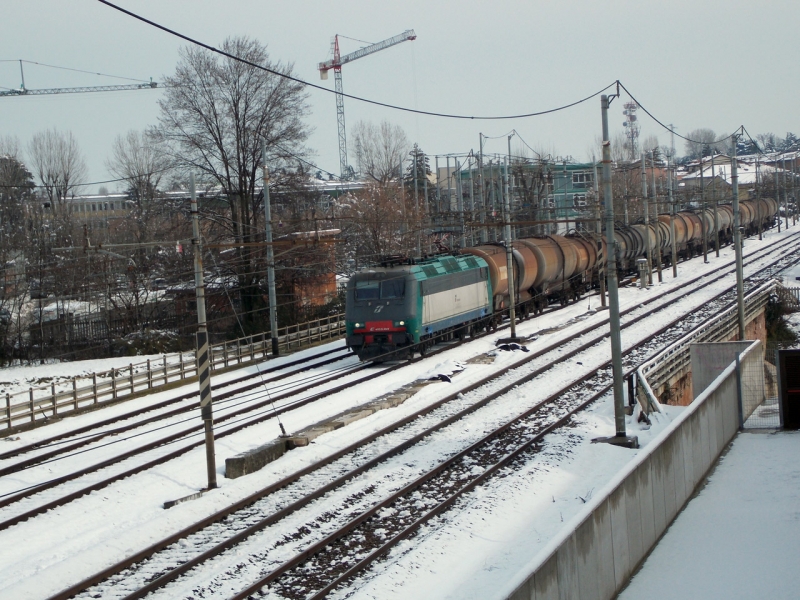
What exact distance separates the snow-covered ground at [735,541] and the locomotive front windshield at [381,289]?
44.1ft

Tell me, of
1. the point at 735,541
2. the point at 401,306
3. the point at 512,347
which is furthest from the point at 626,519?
the point at 512,347

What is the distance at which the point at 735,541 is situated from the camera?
1225cm

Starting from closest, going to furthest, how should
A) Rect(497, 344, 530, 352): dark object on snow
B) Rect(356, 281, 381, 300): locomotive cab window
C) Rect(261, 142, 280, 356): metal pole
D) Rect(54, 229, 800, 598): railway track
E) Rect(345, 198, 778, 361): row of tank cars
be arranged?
Rect(54, 229, 800, 598): railway track < Rect(345, 198, 778, 361): row of tank cars < Rect(356, 281, 381, 300): locomotive cab window < Rect(261, 142, 280, 356): metal pole < Rect(497, 344, 530, 352): dark object on snow

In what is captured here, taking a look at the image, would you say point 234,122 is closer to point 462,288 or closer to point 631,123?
point 462,288

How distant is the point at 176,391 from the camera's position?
2738 centimetres

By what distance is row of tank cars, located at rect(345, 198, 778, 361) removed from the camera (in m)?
28.2

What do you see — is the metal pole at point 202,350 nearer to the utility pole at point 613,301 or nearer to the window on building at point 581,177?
the utility pole at point 613,301

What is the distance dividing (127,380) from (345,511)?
14.4 m

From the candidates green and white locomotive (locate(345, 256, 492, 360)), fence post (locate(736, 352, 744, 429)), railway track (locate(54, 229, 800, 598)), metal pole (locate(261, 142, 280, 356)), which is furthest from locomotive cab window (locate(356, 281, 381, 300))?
fence post (locate(736, 352, 744, 429))

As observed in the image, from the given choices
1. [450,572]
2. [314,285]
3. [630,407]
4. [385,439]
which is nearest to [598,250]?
[314,285]

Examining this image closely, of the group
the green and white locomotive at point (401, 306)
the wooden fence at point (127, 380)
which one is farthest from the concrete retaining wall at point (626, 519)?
the wooden fence at point (127, 380)

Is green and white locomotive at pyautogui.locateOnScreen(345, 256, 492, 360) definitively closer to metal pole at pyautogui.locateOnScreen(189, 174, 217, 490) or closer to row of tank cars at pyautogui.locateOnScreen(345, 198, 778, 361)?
row of tank cars at pyautogui.locateOnScreen(345, 198, 778, 361)

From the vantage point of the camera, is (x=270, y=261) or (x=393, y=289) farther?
(x=270, y=261)

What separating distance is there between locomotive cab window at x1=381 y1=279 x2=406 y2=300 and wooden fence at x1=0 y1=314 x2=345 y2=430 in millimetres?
5243
